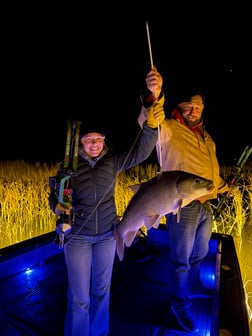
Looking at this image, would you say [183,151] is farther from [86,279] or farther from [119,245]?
[86,279]

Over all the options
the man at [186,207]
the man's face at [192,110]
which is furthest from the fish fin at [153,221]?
the man's face at [192,110]

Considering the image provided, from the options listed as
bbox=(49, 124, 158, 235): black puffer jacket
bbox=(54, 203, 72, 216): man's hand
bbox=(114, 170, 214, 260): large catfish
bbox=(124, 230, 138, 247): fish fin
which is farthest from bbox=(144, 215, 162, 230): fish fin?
bbox=(54, 203, 72, 216): man's hand

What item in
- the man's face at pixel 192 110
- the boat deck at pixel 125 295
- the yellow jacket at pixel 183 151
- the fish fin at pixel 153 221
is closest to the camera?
the fish fin at pixel 153 221

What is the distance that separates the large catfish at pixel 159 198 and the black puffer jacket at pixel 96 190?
207mm

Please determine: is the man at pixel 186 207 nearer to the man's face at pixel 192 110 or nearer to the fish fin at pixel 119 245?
the man's face at pixel 192 110

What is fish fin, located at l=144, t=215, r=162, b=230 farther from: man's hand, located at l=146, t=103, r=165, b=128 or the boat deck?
the boat deck

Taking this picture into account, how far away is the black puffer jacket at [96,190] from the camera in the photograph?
2.49 m

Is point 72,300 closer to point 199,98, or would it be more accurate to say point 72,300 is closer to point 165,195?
point 165,195

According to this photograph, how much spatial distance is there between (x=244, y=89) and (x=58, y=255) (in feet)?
145

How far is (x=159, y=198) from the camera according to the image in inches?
85.7

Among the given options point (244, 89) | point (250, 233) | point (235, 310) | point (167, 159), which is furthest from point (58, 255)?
point (244, 89)

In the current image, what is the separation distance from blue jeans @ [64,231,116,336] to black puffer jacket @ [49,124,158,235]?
0.10m

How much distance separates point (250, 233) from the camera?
19.8 feet

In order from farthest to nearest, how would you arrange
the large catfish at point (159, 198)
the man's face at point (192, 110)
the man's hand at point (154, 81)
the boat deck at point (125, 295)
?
the man's face at point (192, 110) < the boat deck at point (125, 295) < the man's hand at point (154, 81) < the large catfish at point (159, 198)
